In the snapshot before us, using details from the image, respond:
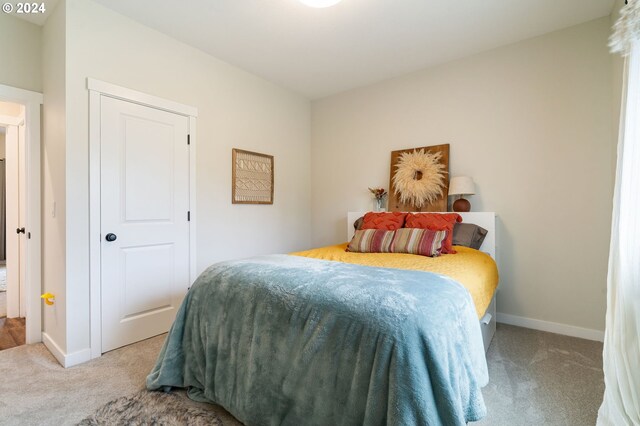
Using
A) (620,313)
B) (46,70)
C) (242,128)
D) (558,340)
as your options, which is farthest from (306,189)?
(620,313)

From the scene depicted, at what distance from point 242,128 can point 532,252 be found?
3.08 m

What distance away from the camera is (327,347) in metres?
1.22

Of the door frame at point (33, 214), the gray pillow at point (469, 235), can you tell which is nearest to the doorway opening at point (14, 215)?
the door frame at point (33, 214)

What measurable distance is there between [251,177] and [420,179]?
6.00ft

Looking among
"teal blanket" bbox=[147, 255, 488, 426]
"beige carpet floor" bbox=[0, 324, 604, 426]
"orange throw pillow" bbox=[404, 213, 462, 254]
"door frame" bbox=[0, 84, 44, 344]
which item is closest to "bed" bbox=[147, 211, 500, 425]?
"teal blanket" bbox=[147, 255, 488, 426]

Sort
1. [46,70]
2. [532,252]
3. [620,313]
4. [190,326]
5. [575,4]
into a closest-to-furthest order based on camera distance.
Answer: [620,313] → [190,326] → [575,4] → [46,70] → [532,252]

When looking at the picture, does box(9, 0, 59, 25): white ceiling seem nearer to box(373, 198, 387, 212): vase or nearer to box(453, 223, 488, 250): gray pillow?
box(373, 198, 387, 212): vase

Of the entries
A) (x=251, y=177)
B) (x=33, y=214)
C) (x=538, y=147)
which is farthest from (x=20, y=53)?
(x=538, y=147)

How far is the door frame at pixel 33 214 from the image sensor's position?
246 cm

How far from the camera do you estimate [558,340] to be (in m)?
2.49

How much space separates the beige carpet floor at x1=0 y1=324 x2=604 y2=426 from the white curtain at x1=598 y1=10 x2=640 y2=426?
13.1 inches

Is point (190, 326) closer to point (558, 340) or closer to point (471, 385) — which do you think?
point (471, 385)

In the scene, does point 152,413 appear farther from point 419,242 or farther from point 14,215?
point 14,215

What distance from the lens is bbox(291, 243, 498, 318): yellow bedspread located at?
1.75 meters
